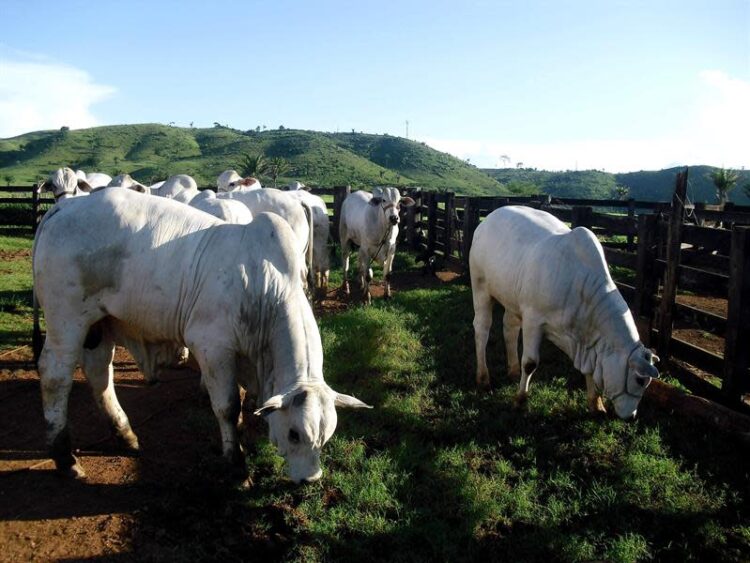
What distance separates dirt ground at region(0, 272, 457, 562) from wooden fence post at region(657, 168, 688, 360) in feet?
16.8

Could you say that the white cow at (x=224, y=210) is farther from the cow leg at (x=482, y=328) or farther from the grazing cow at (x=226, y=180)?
the grazing cow at (x=226, y=180)

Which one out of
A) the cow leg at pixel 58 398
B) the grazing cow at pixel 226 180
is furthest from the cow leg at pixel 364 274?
the cow leg at pixel 58 398

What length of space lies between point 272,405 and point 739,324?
4.70m

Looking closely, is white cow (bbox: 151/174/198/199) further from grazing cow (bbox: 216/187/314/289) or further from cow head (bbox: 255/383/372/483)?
cow head (bbox: 255/383/372/483)

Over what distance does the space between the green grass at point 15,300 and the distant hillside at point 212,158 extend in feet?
175

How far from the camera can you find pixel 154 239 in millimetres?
4508

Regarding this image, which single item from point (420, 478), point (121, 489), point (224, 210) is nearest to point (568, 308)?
point (420, 478)

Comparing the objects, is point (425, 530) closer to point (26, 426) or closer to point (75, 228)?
point (75, 228)

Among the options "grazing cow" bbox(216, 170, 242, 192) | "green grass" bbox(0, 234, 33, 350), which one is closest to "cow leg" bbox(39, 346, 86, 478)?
"green grass" bbox(0, 234, 33, 350)

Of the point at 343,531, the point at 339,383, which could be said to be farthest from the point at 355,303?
the point at 343,531

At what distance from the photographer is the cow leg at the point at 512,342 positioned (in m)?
6.93

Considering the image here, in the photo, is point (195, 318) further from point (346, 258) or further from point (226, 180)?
point (226, 180)

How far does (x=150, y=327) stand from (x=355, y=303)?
6.80m

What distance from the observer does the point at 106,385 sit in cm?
500
